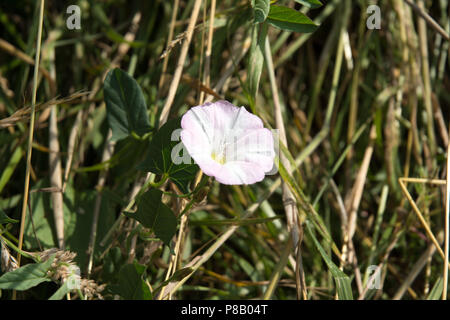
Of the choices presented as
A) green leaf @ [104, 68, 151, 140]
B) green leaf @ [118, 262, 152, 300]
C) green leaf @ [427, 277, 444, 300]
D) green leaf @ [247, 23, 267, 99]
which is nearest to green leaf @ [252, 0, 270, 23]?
green leaf @ [247, 23, 267, 99]

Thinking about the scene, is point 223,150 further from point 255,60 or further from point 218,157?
point 255,60

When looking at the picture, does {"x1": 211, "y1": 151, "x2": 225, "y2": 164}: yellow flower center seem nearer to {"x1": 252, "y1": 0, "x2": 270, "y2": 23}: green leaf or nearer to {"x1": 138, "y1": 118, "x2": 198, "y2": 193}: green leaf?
{"x1": 138, "y1": 118, "x2": 198, "y2": 193}: green leaf

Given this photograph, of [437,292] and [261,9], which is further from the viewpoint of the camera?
[437,292]

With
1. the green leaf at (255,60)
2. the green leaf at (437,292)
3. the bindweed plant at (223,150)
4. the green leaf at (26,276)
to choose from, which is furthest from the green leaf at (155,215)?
the green leaf at (437,292)

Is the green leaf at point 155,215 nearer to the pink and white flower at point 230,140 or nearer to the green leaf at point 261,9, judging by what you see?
the pink and white flower at point 230,140

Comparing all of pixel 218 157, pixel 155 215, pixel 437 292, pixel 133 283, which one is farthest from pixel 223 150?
pixel 437 292
